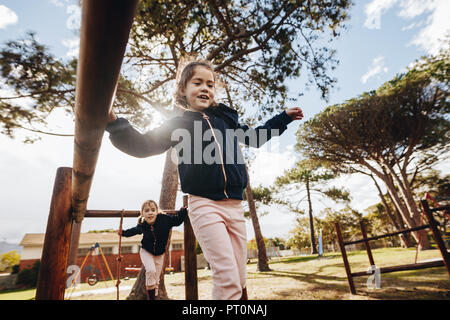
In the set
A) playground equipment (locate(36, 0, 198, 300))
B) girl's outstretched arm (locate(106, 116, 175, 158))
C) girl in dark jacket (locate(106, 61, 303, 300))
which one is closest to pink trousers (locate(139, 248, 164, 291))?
playground equipment (locate(36, 0, 198, 300))

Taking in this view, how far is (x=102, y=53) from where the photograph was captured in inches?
19.4

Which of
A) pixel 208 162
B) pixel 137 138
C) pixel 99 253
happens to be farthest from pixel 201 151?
pixel 99 253

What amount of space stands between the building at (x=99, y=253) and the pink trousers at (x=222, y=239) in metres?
19.3

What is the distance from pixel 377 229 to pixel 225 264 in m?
37.4

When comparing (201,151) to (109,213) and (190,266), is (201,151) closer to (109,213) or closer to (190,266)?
(190,266)

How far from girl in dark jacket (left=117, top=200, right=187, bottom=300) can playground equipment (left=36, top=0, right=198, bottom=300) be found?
173 cm

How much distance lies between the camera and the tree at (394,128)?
12.1 meters

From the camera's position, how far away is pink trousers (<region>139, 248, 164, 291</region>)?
3314mm

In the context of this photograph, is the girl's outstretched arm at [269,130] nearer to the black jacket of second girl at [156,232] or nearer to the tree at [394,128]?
the black jacket of second girl at [156,232]

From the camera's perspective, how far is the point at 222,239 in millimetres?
1073

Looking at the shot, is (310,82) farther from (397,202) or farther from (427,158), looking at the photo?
(427,158)

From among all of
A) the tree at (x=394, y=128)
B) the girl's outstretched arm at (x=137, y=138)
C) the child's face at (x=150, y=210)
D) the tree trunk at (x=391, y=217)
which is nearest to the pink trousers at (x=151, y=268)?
the child's face at (x=150, y=210)

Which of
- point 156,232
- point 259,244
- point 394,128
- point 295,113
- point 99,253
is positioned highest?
point 394,128

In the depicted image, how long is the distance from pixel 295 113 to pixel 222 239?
1060 millimetres
